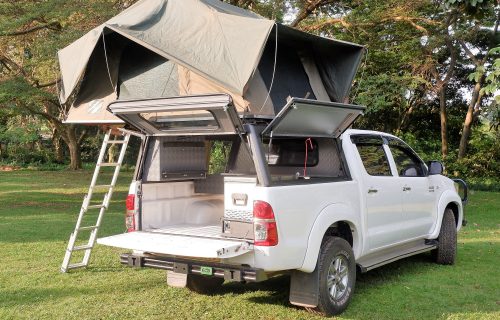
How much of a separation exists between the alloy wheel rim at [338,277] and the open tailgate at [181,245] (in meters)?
1.03

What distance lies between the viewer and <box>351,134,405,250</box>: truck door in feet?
20.9

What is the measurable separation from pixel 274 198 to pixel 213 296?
6.28 feet

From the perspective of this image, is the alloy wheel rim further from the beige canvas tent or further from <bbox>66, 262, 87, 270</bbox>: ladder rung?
<bbox>66, 262, 87, 270</bbox>: ladder rung

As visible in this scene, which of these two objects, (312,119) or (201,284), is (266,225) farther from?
(201,284)

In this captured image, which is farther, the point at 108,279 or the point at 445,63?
the point at 445,63

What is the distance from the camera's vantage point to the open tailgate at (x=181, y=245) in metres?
4.87

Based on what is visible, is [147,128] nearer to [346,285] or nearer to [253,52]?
[253,52]

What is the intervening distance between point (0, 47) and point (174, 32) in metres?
16.1

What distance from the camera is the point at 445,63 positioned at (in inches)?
914

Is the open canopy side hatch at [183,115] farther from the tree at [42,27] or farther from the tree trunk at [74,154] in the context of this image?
the tree trunk at [74,154]

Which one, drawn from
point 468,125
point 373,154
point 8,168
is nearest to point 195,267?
point 373,154

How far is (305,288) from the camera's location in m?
5.39

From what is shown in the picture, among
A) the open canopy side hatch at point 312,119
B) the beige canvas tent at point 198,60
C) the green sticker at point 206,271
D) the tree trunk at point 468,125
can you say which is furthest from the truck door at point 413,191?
the tree trunk at point 468,125

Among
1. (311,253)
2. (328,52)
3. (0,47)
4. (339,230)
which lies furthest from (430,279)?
(0,47)
